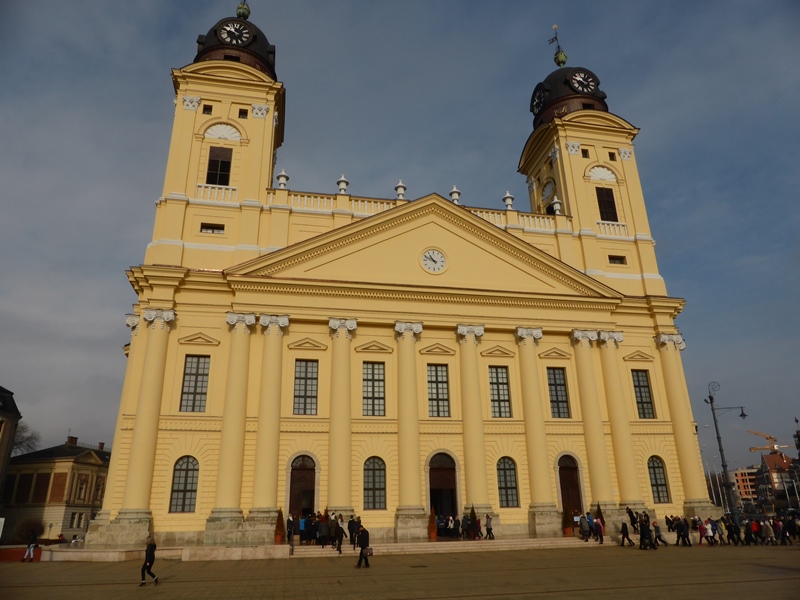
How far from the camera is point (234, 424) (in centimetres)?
2353

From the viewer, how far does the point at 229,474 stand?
22812mm

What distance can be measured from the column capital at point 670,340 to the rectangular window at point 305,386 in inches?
723

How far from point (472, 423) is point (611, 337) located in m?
9.11

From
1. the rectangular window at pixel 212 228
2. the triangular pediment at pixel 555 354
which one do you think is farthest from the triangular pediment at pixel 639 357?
the rectangular window at pixel 212 228

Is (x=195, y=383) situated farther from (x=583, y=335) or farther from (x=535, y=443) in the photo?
(x=583, y=335)

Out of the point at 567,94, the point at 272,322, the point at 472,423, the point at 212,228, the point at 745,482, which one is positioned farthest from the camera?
the point at 745,482

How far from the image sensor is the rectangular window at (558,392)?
27938 mm

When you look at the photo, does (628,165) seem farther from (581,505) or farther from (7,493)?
(7,493)

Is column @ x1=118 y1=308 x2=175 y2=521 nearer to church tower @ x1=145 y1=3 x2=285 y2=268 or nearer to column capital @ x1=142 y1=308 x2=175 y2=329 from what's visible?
column capital @ x1=142 y1=308 x2=175 y2=329

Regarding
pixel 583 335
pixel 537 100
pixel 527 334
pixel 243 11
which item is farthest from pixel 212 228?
pixel 537 100

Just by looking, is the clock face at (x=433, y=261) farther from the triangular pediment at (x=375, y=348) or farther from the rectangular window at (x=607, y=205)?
the rectangular window at (x=607, y=205)

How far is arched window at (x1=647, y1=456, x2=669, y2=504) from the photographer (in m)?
27.5

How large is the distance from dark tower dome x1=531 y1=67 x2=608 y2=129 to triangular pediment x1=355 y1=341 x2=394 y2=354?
64.3ft

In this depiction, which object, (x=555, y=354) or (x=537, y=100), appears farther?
(x=537, y=100)
